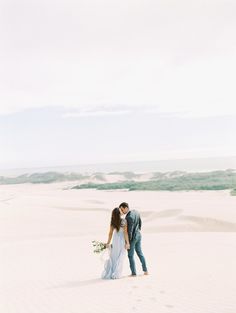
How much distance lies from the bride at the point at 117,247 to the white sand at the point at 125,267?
315 millimetres

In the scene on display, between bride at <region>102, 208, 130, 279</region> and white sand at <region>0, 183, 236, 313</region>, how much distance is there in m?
0.31

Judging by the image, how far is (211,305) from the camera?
9156 millimetres

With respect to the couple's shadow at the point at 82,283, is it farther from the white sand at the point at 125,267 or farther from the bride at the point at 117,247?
the bride at the point at 117,247

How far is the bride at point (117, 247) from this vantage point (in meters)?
11.9

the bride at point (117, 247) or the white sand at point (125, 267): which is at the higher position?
the bride at point (117, 247)

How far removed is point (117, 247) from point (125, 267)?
2240mm

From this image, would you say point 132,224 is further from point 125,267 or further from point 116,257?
point 125,267

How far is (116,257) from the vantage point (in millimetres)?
11992

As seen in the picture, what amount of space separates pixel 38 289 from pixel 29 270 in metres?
3.15

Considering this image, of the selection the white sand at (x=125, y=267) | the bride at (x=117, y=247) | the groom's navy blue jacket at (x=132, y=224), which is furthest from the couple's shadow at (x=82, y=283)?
the groom's navy blue jacket at (x=132, y=224)

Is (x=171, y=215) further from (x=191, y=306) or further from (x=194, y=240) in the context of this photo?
(x=191, y=306)

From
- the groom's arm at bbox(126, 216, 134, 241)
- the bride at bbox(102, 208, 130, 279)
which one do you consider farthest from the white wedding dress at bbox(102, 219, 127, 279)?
the groom's arm at bbox(126, 216, 134, 241)

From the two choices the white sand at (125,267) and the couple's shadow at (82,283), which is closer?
the white sand at (125,267)

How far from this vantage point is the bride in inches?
468
